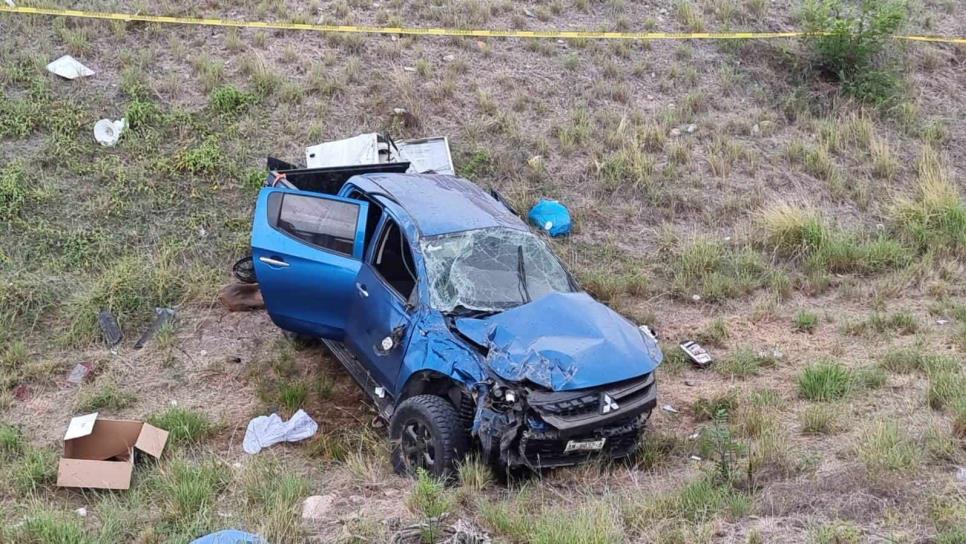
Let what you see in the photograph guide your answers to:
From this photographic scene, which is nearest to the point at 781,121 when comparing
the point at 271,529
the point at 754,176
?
the point at 754,176

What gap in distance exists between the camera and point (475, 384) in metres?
5.65

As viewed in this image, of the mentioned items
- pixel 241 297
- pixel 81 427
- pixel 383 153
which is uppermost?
pixel 383 153

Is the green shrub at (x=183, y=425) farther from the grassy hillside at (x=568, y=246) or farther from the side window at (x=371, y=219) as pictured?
the side window at (x=371, y=219)

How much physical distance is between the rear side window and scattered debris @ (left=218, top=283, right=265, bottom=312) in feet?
5.02

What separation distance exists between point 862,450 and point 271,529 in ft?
11.5

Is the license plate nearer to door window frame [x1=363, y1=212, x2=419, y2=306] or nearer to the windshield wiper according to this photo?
the windshield wiper

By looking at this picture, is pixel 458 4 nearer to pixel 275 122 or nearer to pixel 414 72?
pixel 414 72

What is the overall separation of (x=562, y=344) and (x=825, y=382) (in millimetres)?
2460

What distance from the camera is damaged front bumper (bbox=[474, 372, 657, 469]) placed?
17.9 feet

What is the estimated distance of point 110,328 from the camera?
805cm

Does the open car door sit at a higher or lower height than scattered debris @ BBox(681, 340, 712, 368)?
higher

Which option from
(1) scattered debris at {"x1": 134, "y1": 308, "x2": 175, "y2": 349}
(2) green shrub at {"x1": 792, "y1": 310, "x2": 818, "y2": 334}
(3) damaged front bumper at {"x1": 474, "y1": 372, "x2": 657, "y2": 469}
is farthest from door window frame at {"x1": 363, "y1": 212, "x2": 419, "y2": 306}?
(2) green shrub at {"x1": 792, "y1": 310, "x2": 818, "y2": 334}

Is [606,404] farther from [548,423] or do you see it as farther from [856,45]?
[856,45]

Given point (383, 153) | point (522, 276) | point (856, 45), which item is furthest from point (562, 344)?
point (856, 45)
